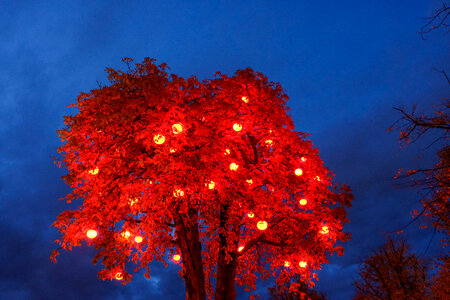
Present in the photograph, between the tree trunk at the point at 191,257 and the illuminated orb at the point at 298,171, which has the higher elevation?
the illuminated orb at the point at 298,171

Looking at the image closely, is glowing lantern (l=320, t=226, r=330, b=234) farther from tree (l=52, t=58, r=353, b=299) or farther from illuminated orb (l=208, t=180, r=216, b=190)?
illuminated orb (l=208, t=180, r=216, b=190)

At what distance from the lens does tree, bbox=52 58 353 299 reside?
1065 centimetres

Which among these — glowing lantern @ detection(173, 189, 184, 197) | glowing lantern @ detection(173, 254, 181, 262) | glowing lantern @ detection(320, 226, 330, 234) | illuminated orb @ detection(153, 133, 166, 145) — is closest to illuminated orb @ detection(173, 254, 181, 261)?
glowing lantern @ detection(173, 254, 181, 262)

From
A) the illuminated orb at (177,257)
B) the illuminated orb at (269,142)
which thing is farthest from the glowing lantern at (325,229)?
the illuminated orb at (177,257)

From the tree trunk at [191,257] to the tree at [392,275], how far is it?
58.2ft

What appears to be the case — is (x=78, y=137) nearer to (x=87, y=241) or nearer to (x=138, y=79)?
(x=138, y=79)

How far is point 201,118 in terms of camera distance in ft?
36.8

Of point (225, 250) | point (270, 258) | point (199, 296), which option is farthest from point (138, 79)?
point (270, 258)

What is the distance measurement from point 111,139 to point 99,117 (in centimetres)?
162

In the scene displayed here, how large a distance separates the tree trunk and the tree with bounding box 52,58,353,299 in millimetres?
35

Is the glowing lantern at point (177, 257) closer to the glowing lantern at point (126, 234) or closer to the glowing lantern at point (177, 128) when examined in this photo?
the glowing lantern at point (126, 234)

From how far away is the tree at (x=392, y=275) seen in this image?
22.5m

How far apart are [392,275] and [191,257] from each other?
19485 millimetres

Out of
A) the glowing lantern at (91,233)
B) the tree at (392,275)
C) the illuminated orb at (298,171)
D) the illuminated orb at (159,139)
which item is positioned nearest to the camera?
the illuminated orb at (159,139)
